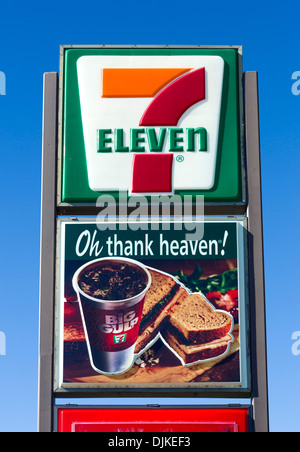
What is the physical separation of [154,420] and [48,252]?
2695 millimetres

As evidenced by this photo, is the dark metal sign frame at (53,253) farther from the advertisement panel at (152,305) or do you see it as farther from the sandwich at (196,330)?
the sandwich at (196,330)

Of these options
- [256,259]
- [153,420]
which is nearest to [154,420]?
[153,420]

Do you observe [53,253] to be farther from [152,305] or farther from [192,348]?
[192,348]

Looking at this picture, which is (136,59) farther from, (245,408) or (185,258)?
(245,408)

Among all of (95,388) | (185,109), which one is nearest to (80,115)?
(185,109)

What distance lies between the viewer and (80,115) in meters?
11.5

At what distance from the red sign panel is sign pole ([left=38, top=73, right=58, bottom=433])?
30cm

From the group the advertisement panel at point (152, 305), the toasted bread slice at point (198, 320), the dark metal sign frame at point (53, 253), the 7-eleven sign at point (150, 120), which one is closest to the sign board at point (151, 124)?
the 7-eleven sign at point (150, 120)

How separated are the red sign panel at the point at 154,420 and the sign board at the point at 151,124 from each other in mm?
2918

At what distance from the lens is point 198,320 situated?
10812mm

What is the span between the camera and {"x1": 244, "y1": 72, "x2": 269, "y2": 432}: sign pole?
34.6ft

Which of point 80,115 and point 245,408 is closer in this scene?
point 245,408

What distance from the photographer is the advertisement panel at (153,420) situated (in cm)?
1033

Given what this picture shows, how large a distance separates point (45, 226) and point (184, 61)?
3.18 m
